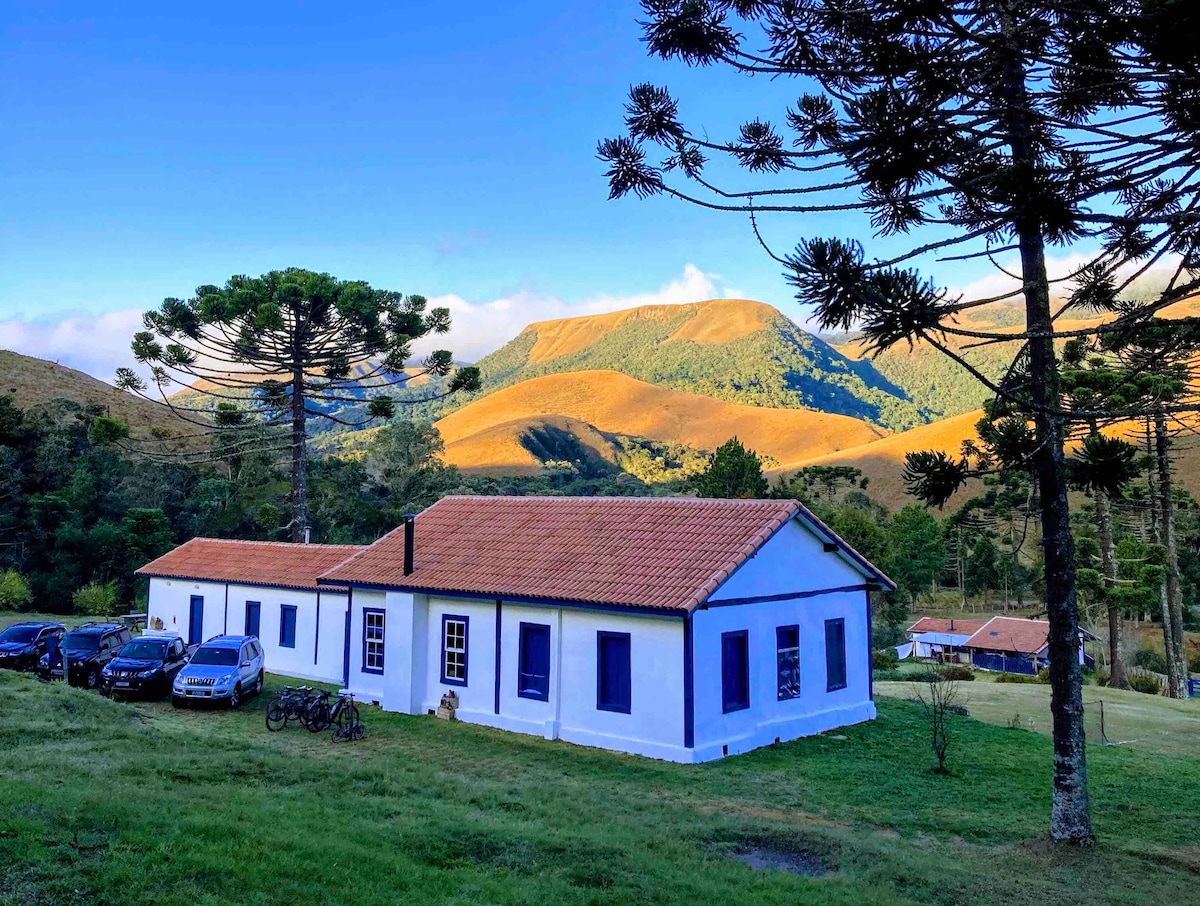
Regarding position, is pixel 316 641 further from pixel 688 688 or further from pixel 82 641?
pixel 688 688

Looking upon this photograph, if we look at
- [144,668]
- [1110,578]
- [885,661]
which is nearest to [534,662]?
[144,668]

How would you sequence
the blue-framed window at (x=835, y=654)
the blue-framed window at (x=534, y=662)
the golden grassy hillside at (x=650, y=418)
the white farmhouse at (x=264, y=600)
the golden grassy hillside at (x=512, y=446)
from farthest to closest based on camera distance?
the golden grassy hillside at (x=650, y=418) < the golden grassy hillside at (x=512, y=446) < the white farmhouse at (x=264, y=600) < the blue-framed window at (x=835, y=654) < the blue-framed window at (x=534, y=662)

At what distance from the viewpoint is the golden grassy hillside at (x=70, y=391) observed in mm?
71062

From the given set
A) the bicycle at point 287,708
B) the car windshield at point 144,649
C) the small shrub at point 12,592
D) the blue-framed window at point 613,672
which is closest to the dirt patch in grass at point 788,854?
the blue-framed window at point 613,672

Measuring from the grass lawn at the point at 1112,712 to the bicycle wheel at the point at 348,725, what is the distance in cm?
1445

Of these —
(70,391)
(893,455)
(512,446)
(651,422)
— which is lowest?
(893,455)

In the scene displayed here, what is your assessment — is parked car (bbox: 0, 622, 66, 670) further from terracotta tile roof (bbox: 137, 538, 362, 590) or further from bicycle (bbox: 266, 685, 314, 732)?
bicycle (bbox: 266, 685, 314, 732)

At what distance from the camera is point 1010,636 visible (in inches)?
2085

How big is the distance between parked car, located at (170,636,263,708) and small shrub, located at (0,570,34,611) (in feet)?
66.3

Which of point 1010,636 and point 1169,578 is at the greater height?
point 1169,578

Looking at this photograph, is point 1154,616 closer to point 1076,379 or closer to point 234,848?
point 1076,379

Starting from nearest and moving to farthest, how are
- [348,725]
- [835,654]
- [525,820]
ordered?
[525,820] → [348,725] → [835,654]

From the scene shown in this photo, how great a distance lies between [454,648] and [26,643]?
1270 cm

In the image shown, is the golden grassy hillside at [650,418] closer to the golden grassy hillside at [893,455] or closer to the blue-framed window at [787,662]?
the golden grassy hillside at [893,455]
